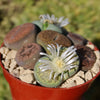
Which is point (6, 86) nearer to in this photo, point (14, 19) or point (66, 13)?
point (14, 19)

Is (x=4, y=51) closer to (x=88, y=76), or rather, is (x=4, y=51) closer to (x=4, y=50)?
(x=4, y=50)

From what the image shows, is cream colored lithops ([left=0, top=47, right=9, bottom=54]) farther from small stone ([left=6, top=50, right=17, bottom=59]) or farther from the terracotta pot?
the terracotta pot

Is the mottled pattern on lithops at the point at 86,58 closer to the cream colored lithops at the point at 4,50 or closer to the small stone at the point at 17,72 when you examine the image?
the small stone at the point at 17,72

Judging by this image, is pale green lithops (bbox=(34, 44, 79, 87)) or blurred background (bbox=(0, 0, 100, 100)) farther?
blurred background (bbox=(0, 0, 100, 100))

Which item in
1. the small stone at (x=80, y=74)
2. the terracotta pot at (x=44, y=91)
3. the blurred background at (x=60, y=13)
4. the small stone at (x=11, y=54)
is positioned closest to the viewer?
the terracotta pot at (x=44, y=91)

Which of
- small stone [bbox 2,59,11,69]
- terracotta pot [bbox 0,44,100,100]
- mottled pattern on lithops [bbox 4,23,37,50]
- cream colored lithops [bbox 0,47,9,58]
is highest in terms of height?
mottled pattern on lithops [bbox 4,23,37,50]

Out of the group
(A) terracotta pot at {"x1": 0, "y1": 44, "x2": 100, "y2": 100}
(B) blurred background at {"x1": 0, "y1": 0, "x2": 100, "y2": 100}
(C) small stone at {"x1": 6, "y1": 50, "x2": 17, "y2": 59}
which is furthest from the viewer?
(B) blurred background at {"x1": 0, "y1": 0, "x2": 100, "y2": 100}

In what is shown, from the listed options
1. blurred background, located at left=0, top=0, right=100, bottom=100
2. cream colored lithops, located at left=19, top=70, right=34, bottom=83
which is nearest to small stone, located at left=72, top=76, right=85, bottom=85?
cream colored lithops, located at left=19, top=70, right=34, bottom=83

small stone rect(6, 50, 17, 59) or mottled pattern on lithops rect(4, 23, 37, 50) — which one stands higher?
mottled pattern on lithops rect(4, 23, 37, 50)

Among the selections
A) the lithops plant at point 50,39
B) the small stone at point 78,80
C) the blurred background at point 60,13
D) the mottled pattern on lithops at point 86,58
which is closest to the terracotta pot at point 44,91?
the small stone at point 78,80
